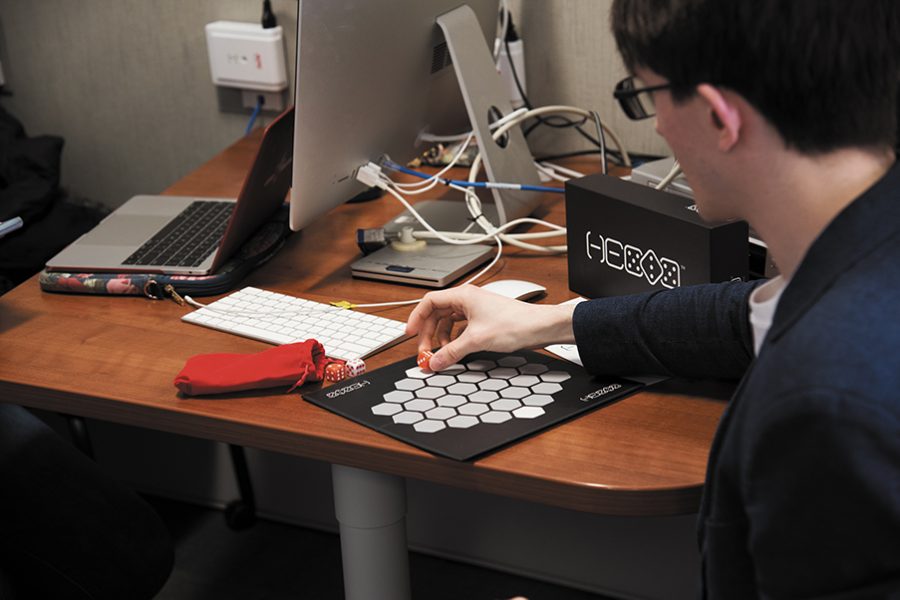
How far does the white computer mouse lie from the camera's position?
1.27 metres

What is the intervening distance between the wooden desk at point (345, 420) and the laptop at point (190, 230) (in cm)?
6

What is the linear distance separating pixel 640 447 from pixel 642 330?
0.47 ft

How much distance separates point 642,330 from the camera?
106 cm

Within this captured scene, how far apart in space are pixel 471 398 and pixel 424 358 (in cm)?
10

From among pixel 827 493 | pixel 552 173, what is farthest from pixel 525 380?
pixel 552 173

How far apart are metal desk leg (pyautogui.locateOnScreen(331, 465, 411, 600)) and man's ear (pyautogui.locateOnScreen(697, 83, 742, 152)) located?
0.53 meters

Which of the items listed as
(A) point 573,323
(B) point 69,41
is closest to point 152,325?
(A) point 573,323

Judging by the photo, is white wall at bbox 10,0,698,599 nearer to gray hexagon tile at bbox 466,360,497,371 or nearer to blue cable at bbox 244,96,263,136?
blue cable at bbox 244,96,263,136

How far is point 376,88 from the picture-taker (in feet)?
4.47

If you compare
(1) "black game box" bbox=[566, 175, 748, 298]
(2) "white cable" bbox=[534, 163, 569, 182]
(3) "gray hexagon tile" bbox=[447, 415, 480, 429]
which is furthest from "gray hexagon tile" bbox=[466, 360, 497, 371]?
(2) "white cable" bbox=[534, 163, 569, 182]

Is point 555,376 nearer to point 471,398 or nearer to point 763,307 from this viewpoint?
point 471,398

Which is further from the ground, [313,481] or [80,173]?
[80,173]

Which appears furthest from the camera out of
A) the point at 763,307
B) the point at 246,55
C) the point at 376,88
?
the point at 246,55

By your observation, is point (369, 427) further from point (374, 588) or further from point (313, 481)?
point (313, 481)
